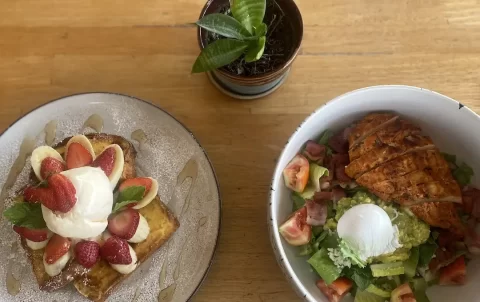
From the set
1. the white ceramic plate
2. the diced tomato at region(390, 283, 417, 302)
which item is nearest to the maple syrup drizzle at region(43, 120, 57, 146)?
the white ceramic plate

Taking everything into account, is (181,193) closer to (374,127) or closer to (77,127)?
→ (77,127)

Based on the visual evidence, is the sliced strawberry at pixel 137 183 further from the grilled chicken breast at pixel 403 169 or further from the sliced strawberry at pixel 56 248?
the grilled chicken breast at pixel 403 169

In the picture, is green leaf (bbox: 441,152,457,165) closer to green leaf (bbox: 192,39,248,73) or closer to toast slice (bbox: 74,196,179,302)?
green leaf (bbox: 192,39,248,73)

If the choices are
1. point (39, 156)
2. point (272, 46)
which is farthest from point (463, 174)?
point (39, 156)

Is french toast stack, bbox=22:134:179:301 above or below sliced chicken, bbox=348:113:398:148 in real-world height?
below

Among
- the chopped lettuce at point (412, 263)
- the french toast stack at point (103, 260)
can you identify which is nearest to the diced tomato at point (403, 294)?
the chopped lettuce at point (412, 263)

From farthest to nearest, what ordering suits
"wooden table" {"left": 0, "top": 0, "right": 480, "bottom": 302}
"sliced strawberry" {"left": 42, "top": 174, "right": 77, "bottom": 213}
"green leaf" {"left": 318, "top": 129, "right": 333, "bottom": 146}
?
"wooden table" {"left": 0, "top": 0, "right": 480, "bottom": 302} < "green leaf" {"left": 318, "top": 129, "right": 333, "bottom": 146} < "sliced strawberry" {"left": 42, "top": 174, "right": 77, "bottom": 213}

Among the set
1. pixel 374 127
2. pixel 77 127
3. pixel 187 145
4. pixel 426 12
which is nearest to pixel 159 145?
pixel 187 145
